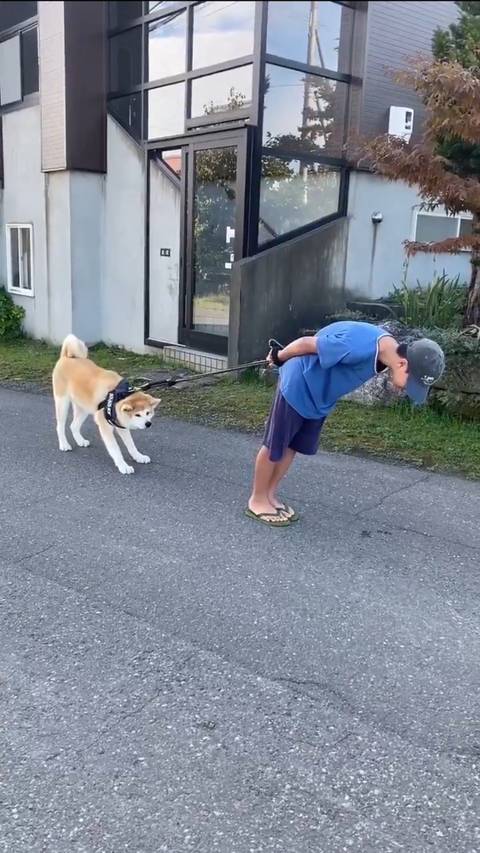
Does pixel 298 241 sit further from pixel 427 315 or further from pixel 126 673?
pixel 126 673

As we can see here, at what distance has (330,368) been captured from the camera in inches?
160

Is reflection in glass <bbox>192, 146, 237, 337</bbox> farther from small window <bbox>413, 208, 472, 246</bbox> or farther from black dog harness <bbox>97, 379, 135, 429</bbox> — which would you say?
black dog harness <bbox>97, 379, 135, 429</bbox>

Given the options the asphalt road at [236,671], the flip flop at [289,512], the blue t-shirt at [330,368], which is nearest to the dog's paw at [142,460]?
the asphalt road at [236,671]

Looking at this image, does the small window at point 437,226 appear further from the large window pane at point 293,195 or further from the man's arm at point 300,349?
the man's arm at point 300,349

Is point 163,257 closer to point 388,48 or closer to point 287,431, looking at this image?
point 388,48

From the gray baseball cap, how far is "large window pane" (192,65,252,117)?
6064mm

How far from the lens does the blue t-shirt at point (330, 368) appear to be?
3887 millimetres

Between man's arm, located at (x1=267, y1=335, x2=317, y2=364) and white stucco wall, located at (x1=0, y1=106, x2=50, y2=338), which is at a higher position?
white stucco wall, located at (x1=0, y1=106, x2=50, y2=338)

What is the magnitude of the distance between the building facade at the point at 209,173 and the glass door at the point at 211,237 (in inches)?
1.0

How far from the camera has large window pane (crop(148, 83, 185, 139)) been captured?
968 cm

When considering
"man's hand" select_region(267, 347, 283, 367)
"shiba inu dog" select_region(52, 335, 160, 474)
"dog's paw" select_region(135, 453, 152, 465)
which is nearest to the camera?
"man's hand" select_region(267, 347, 283, 367)

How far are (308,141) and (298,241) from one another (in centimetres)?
138

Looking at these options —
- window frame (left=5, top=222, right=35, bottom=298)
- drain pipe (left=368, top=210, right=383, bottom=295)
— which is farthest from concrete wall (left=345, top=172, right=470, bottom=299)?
window frame (left=5, top=222, right=35, bottom=298)

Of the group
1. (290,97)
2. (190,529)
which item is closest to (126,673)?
(190,529)
